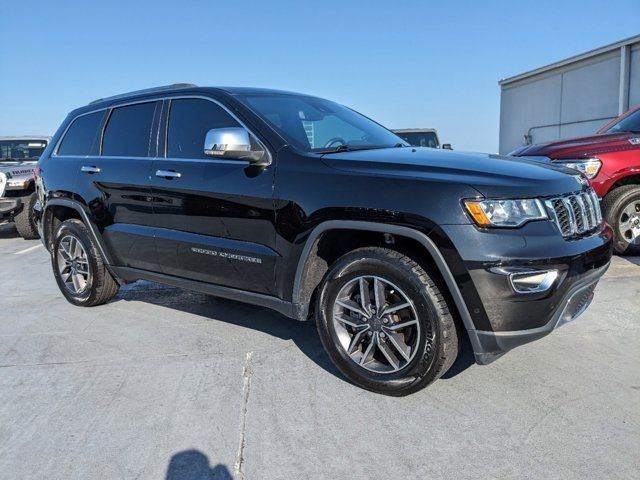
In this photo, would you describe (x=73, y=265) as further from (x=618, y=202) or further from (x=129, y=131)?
(x=618, y=202)

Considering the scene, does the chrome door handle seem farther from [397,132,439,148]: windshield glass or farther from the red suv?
[397,132,439,148]: windshield glass

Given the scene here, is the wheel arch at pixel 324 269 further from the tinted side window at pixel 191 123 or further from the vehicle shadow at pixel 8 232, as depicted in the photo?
the vehicle shadow at pixel 8 232

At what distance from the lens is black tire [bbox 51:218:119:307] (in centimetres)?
480

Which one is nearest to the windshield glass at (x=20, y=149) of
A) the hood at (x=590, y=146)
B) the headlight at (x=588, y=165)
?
the hood at (x=590, y=146)

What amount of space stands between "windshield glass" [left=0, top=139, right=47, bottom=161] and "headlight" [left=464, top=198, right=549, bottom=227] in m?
11.0

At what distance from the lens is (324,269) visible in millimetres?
3508

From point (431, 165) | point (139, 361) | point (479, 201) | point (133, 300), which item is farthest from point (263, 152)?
point (133, 300)

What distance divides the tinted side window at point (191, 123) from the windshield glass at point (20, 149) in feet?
28.5

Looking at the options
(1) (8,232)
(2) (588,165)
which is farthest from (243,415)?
(1) (8,232)

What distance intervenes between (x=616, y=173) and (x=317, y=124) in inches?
147

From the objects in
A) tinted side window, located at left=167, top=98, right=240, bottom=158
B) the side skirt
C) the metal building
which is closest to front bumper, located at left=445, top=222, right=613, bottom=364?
→ the side skirt

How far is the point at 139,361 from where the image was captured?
382 cm

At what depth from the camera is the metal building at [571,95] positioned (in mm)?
12727

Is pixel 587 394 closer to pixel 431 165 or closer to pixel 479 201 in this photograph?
pixel 479 201
